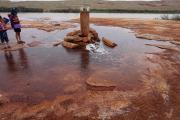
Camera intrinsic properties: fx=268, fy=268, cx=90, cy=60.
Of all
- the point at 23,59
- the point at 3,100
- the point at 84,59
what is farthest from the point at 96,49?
the point at 3,100

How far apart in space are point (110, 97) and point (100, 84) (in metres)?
0.74

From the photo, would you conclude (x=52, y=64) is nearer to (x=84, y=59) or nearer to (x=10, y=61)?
(x=84, y=59)

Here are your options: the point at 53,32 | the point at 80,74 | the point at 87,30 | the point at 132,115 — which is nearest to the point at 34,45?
the point at 87,30

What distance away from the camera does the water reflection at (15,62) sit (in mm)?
7773

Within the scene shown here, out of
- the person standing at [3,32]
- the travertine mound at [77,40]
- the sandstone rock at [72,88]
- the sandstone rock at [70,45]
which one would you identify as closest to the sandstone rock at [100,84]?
the sandstone rock at [72,88]

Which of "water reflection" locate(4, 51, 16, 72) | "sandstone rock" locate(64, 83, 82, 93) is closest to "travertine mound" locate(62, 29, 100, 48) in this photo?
"water reflection" locate(4, 51, 16, 72)

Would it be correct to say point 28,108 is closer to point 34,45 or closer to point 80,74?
point 80,74

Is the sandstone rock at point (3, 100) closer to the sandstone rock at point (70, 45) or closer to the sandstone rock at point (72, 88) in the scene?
the sandstone rock at point (72, 88)

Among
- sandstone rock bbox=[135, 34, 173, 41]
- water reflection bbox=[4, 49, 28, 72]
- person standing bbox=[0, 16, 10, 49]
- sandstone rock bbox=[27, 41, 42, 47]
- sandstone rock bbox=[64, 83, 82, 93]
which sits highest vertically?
person standing bbox=[0, 16, 10, 49]

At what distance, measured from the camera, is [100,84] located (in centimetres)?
649

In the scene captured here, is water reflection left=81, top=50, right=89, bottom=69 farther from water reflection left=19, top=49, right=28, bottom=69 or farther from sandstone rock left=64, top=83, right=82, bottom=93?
water reflection left=19, top=49, right=28, bottom=69

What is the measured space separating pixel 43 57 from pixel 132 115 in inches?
178

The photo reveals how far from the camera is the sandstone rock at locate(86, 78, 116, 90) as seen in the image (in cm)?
632

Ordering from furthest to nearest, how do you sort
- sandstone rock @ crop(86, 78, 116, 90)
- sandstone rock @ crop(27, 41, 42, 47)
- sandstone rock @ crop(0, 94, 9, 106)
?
sandstone rock @ crop(27, 41, 42, 47) → sandstone rock @ crop(86, 78, 116, 90) → sandstone rock @ crop(0, 94, 9, 106)
